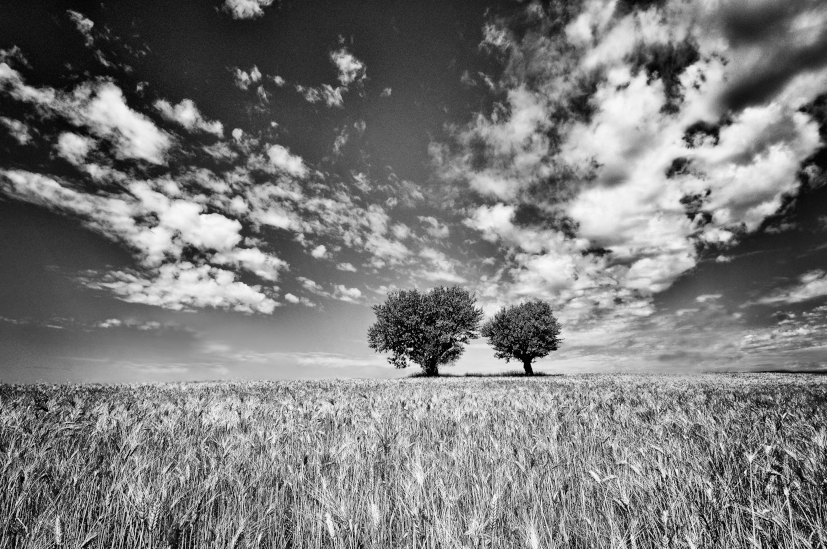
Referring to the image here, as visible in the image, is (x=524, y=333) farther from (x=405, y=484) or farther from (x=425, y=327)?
(x=405, y=484)

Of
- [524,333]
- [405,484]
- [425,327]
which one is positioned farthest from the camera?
[524,333]

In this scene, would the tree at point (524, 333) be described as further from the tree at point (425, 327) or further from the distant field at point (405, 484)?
the distant field at point (405, 484)

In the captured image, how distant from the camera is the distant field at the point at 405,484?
2.11 meters

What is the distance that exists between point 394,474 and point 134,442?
112 inches

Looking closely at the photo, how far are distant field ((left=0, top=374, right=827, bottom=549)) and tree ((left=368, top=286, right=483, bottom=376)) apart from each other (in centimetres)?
3845

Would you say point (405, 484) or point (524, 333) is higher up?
point (524, 333)

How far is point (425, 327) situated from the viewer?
Answer: 143 ft

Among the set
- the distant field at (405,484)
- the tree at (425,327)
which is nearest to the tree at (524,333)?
the tree at (425,327)

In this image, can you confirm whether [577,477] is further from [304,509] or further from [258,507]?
[258,507]

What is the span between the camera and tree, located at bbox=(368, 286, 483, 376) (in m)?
44.2

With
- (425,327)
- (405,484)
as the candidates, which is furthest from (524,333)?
(405,484)

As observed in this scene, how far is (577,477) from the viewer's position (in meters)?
3.28

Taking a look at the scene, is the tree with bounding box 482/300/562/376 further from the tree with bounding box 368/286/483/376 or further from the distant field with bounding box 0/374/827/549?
the distant field with bounding box 0/374/827/549

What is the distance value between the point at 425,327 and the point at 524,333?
52.2 ft
